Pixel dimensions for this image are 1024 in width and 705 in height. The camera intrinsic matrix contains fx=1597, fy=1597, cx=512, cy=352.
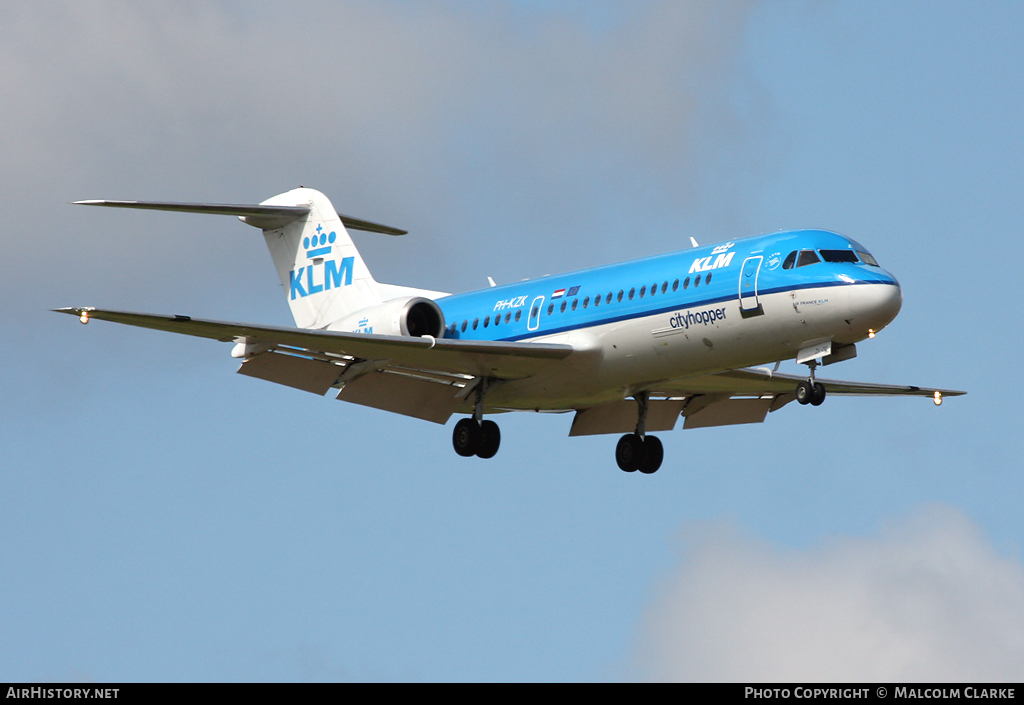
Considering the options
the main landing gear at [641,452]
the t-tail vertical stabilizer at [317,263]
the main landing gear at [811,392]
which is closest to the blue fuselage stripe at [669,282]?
the main landing gear at [811,392]

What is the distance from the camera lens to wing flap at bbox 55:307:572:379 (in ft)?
85.5

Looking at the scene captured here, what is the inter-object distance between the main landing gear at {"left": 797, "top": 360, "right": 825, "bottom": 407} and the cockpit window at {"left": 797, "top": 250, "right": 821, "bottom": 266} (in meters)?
1.61

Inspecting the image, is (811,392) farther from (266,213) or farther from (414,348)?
(266,213)

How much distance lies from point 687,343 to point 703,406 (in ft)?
17.6

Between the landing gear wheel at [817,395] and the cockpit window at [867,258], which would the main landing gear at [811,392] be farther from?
the cockpit window at [867,258]

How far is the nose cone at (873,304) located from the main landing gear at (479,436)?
23.7ft

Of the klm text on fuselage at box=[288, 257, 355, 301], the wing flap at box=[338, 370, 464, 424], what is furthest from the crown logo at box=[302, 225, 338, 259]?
the wing flap at box=[338, 370, 464, 424]

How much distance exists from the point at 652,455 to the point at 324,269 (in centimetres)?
825

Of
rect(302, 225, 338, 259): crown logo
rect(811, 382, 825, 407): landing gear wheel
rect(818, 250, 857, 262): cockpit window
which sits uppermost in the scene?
rect(302, 225, 338, 259): crown logo

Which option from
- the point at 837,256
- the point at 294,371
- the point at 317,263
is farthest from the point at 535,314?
the point at 317,263

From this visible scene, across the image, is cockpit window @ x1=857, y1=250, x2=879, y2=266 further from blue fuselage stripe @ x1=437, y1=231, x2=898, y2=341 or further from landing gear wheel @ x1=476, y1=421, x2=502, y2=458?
landing gear wheel @ x1=476, y1=421, x2=502, y2=458

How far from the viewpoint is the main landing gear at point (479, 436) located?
29.1 metres

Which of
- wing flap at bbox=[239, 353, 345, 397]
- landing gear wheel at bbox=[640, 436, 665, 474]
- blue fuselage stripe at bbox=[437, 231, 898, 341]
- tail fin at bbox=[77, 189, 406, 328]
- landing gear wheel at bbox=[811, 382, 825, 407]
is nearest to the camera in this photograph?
blue fuselage stripe at bbox=[437, 231, 898, 341]
